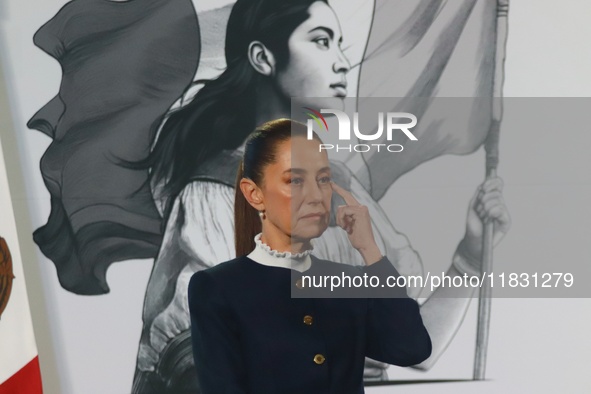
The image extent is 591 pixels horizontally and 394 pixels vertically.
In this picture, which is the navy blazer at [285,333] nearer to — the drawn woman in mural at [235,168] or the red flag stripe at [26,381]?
the drawn woman in mural at [235,168]

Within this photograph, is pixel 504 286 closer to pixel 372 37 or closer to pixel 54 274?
pixel 372 37

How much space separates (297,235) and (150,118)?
2.56 feet

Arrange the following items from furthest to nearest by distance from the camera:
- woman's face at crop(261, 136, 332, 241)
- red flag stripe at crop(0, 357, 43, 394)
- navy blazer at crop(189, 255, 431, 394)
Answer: red flag stripe at crop(0, 357, 43, 394)
woman's face at crop(261, 136, 332, 241)
navy blazer at crop(189, 255, 431, 394)

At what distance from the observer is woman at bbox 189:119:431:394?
59.8 inches

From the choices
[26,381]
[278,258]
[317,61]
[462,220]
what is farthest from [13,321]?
[462,220]

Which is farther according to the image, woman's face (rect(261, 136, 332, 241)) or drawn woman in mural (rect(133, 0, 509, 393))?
drawn woman in mural (rect(133, 0, 509, 393))

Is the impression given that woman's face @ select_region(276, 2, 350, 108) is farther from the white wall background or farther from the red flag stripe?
the red flag stripe

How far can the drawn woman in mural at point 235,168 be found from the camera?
2227 mm

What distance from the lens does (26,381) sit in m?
2.23

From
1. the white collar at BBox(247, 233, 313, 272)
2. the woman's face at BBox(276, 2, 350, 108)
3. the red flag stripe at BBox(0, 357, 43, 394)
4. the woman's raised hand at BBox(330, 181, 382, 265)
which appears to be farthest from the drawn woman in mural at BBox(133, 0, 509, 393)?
the white collar at BBox(247, 233, 313, 272)

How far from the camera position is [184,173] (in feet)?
7.36

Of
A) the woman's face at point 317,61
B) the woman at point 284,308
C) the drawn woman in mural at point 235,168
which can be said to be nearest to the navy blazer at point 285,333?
the woman at point 284,308

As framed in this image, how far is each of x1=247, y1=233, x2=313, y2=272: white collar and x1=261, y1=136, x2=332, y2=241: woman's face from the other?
0.14 ft

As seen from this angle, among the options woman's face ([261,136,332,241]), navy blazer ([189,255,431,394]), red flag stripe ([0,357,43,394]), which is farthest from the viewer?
red flag stripe ([0,357,43,394])
